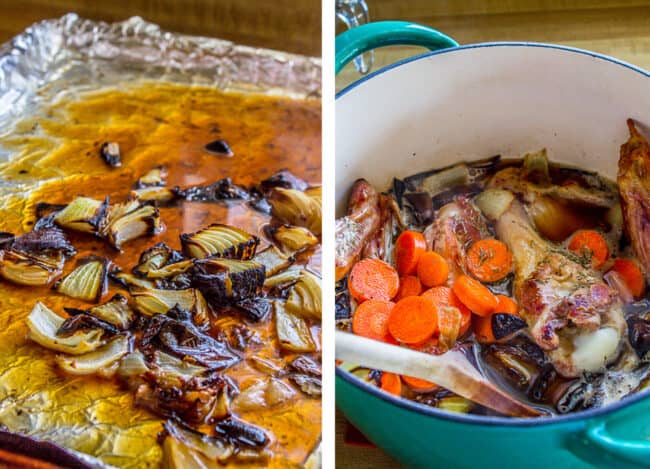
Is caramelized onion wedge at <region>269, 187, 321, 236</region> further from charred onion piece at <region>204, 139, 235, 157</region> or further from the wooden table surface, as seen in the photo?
Answer: the wooden table surface

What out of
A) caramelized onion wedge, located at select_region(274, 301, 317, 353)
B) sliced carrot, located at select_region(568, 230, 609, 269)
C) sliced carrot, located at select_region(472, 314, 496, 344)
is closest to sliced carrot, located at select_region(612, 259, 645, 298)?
sliced carrot, located at select_region(568, 230, 609, 269)

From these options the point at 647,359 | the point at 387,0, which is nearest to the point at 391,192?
the point at 647,359

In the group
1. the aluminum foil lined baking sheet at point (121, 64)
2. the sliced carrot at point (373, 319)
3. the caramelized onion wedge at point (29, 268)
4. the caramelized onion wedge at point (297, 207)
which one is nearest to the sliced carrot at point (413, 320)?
the sliced carrot at point (373, 319)

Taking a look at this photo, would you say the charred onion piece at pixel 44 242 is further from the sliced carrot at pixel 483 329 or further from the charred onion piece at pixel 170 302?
the sliced carrot at pixel 483 329

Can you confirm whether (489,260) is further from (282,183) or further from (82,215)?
(82,215)

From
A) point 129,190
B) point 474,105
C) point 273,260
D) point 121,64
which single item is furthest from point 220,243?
point 121,64
